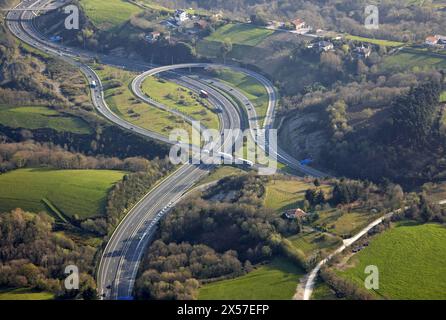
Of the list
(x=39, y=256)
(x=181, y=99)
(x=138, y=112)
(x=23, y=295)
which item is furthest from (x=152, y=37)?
(x=23, y=295)

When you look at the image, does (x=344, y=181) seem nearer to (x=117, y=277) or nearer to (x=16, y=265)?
(x=117, y=277)

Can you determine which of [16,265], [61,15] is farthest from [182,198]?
[61,15]

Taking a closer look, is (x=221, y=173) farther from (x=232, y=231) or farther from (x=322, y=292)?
(x=322, y=292)

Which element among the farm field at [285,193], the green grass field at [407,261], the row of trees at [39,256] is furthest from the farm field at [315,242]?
the row of trees at [39,256]

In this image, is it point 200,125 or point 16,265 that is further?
point 200,125

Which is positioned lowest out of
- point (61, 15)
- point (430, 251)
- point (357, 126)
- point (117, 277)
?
point (117, 277)
